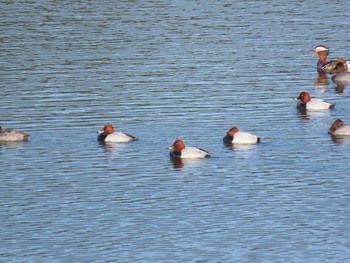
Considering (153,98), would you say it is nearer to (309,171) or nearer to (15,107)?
(15,107)

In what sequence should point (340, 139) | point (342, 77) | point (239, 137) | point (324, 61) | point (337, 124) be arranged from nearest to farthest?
point (239, 137), point (340, 139), point (337, 124), point (342, 77), point (324, 61)

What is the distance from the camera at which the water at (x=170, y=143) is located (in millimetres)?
25844

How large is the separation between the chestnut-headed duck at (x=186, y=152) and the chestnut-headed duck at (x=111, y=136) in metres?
2.37

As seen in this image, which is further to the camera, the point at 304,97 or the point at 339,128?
the point at 304,97

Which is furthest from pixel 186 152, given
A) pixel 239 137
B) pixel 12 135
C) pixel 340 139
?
pixel 12 135

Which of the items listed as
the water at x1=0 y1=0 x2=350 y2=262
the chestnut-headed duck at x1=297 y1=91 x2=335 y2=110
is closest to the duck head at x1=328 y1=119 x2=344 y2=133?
the water at x1=0 y1=0 x2=350 y2=262

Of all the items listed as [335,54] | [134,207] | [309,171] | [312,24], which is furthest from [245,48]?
[134,207]

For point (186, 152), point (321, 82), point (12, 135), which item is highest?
point (321, 82)

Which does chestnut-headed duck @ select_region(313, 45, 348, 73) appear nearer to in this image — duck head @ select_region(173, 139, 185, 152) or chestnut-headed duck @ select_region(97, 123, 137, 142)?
chestnut-headed duck @ select_region(97, 123, 137, 142)

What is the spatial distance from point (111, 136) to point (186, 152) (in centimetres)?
294

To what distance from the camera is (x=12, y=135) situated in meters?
35.3

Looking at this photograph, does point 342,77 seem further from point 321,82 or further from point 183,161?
point 183,161

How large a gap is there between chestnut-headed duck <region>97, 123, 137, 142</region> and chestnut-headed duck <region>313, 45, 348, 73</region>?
14.4m

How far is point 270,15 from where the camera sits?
203ft
